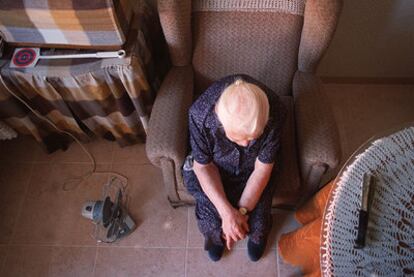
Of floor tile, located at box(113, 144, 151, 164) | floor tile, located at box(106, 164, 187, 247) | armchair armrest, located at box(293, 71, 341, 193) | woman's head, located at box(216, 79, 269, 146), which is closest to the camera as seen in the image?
woman's head, located at box(216, 79, 269, 146)

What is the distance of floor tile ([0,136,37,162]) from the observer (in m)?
1.75

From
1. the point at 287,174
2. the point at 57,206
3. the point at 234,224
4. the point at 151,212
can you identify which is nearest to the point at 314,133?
the point at 287,174

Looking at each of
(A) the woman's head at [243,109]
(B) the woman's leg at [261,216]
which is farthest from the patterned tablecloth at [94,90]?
(B) the woman's leg at [261,216]

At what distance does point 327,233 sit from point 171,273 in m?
0.88

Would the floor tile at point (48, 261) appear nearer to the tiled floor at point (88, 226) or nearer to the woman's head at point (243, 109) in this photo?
the tiled floor at point (88, 226)

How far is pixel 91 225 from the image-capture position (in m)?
1.54

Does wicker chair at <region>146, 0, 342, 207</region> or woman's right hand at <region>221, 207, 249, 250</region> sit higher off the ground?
wicker chair at <region>146, 0, 342, 207</region>

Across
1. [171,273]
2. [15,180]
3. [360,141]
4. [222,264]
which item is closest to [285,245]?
[222,264]

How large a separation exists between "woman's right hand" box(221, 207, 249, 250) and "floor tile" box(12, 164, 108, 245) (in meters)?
0.69

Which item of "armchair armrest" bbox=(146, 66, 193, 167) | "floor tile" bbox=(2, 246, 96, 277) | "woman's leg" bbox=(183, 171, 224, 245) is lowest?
"floor tile" bbox=(2, 246, 96, 277)

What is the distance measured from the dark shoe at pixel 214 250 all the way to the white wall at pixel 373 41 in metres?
1.18

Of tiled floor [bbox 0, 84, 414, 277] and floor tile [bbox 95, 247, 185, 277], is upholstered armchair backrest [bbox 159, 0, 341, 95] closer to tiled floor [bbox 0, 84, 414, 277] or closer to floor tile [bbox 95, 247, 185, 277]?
tiled floor [bbox 0, 84, 414, 277]

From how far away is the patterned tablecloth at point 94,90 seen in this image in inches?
49.9

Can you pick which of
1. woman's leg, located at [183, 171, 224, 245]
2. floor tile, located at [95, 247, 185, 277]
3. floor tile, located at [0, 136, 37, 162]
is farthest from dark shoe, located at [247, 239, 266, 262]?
floor tile, located at [0, 136, 37, 162]
